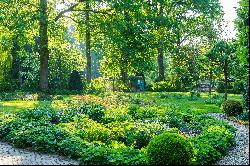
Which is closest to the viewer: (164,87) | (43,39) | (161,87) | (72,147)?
(72,147)

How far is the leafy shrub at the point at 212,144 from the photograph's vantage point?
964cm

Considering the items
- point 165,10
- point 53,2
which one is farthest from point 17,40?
point 165,10

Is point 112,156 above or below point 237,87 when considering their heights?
below

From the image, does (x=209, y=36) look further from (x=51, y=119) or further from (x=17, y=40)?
(x=51, y=119)

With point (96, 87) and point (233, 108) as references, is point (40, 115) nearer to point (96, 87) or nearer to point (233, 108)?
point (233, 108)

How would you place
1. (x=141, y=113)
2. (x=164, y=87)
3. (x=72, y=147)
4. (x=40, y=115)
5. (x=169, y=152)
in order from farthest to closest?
1. (x=164, y=87)
2. (x=141, y=113)
3. (x=40, y=115)
4. (x=72, y=147)
5. (x=169, y=152)

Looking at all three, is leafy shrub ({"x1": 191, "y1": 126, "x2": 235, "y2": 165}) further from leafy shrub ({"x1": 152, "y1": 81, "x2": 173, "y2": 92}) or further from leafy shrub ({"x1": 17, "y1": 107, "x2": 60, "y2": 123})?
leafy shrub ({"x1": 152, "y1": 81, "x2": 173, "y2": 92})

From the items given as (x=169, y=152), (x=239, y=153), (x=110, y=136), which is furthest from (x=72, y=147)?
(x=239, y=153)

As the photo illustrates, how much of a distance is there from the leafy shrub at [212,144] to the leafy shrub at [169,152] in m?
0.67

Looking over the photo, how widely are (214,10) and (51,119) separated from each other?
23.5 metres

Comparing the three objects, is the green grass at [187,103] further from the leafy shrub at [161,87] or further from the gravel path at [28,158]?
the gravel path at [28,158]

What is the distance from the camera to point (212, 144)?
35.2 ft

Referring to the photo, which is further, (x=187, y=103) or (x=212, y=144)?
(x=187, y=103)

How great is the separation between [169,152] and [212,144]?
2.33m
